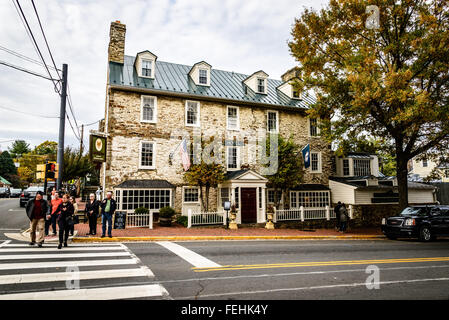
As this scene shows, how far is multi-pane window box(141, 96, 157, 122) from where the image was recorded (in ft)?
61.2

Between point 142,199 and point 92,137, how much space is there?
4.77m

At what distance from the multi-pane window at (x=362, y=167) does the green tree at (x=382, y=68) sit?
23.2 feet

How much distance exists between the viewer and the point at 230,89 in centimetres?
2222

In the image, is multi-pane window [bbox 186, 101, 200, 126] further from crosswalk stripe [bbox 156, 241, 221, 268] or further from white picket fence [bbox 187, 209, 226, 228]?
crosswalk stripe [bbox 156, 241, 221, 268]

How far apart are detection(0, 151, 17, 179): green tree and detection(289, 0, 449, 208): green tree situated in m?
72.2

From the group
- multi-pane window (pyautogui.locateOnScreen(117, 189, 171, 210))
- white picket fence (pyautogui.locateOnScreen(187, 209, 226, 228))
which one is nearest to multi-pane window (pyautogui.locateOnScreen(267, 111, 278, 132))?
white picket fence (pyautogui.locateOnScreen(187, 209, 226, 228))

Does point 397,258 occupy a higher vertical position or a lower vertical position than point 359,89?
lower

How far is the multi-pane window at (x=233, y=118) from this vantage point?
2098 centimetres

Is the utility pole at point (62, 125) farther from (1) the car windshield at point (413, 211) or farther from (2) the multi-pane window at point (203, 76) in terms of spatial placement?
(1) the car windshield at point (413, 211)

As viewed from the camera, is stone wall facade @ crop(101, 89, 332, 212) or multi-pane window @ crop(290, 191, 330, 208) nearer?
stone wall facade @ crop(101, 89, 332, 212)

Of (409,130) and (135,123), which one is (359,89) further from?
(135,123)

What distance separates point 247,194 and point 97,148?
979 centimetres

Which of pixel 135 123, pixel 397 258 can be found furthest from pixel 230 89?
pixel 397 258

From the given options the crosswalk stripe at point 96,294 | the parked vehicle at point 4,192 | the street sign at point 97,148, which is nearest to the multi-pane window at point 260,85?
the street sign at point 97,148
